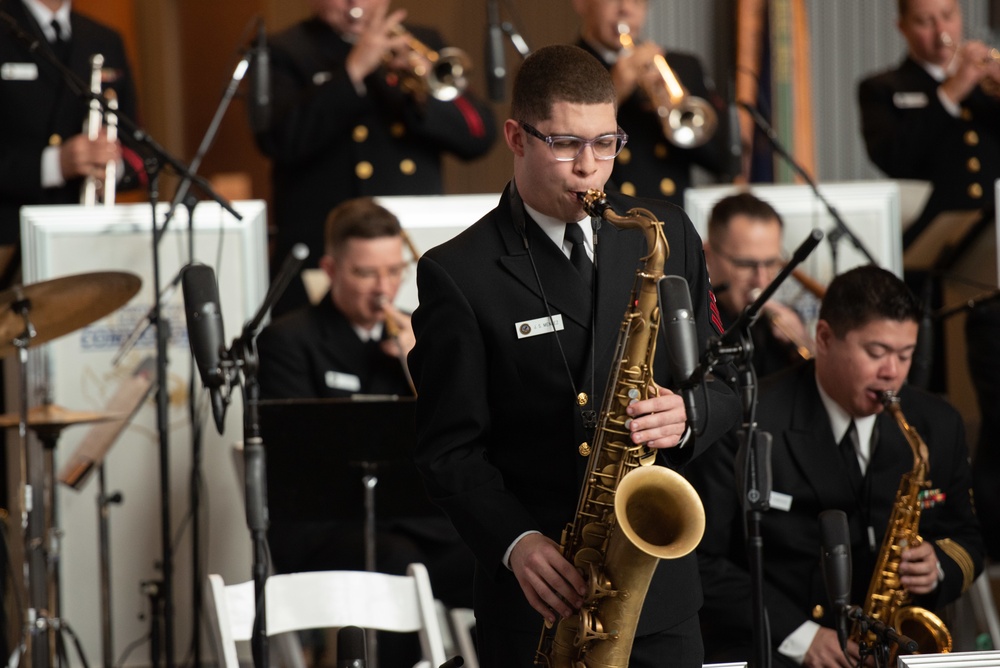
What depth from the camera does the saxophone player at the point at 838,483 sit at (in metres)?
3.29

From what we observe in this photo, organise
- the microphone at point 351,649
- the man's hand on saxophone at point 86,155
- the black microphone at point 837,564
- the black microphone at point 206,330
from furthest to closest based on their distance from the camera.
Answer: the man's hand on saxophone at point 86,155, the black microphone at point 206,330, the black microphone at point 837,564, the microphone at point 351,649

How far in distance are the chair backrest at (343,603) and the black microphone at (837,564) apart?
909 millimetres

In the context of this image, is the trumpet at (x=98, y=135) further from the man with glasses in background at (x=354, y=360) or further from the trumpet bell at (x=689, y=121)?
the trumpet bell at (x=689, y=121)

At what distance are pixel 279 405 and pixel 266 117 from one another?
1.44 metres

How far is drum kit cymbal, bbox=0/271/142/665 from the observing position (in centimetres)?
364

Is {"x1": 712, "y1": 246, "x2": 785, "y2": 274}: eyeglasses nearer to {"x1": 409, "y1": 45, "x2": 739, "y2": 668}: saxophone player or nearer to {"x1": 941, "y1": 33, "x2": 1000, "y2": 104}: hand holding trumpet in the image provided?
{"x1": 941, "y1": 33, "x2": 1000, "y2": 104}: hand holding trumpet

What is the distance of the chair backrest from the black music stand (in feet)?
1.75

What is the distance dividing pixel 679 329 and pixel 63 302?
7.22ft

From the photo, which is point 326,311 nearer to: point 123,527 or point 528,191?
point 123,527

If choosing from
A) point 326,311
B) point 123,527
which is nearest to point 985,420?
point 326,311

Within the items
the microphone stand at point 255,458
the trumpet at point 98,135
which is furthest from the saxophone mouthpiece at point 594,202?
the trumpet at point 98,135

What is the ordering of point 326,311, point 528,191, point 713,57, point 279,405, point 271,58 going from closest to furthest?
point 528,191
point 279,405
point 326,311
point 271,58
point 713,57

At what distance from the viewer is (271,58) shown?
17.0ft

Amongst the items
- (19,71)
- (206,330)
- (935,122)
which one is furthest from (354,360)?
(935,122)
